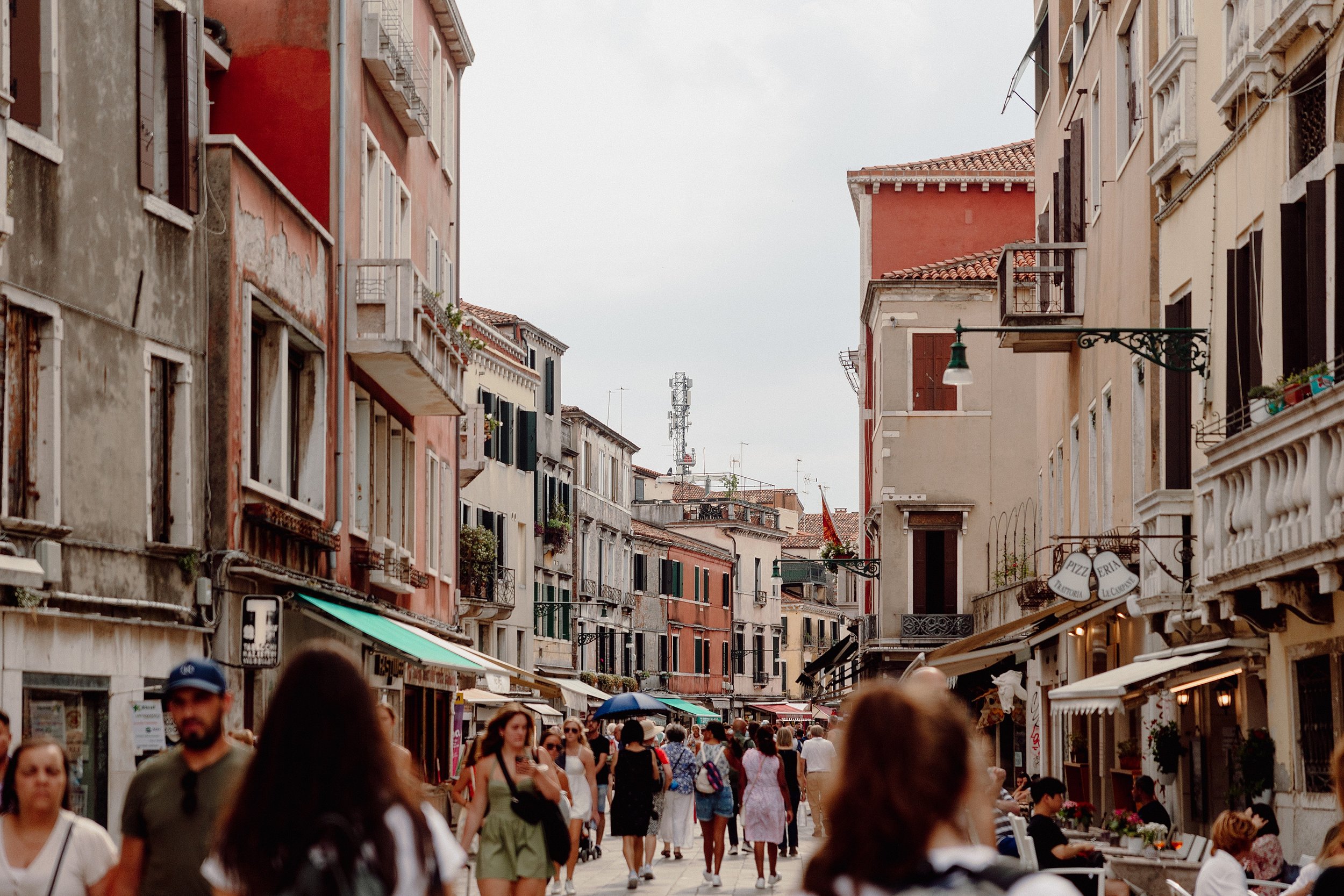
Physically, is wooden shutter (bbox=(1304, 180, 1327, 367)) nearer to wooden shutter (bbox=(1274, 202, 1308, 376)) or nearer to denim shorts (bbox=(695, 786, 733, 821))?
wooden shutter (bbox=(1274, 202, 1308, 376))

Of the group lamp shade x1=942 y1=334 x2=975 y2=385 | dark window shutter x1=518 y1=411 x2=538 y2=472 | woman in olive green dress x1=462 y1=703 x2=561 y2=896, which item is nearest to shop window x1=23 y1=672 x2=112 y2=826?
woman in olive green dress x1=462 y1=703 x2=561 y2=896

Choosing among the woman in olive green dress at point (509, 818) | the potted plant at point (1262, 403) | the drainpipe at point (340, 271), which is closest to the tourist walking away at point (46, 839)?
the woman in olive green dress at point (509, 818)

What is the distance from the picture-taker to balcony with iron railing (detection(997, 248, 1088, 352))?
24594 mm

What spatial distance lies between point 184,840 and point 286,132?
16642 millimetres

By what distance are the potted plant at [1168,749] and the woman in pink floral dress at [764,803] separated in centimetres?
374

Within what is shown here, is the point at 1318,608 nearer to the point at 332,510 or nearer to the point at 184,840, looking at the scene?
the point at 184,840

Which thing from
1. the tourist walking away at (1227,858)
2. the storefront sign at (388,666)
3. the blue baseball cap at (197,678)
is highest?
the blue baseball cap at (197,678)

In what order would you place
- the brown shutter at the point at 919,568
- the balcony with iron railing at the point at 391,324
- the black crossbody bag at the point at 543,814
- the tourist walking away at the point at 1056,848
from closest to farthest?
the black crossbody bag at the point at 543,814, the tourist walking away at the point at 1056,848, the balcony with iron railing at the point at 391,324, the brown shutter at the point at 919,568

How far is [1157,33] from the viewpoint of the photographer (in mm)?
20250

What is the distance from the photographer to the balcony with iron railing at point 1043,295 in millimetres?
24594

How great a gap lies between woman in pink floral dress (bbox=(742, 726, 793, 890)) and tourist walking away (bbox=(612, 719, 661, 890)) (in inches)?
39.6

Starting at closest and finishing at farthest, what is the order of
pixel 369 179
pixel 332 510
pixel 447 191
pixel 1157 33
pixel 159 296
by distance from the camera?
pixel 159 296 → pixel 1157 33 → pixel 332 510 → pixel 369 179 → pixel 447 191

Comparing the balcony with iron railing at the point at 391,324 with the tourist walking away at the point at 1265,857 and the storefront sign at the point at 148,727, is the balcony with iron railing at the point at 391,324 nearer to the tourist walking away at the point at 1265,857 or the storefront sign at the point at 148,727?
the storefront sign at the point at 148,727

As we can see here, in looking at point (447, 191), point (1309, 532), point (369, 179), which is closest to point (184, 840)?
point (1309, 532)
